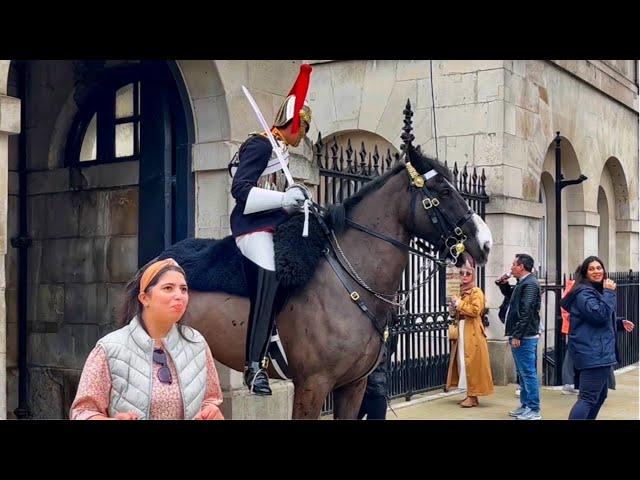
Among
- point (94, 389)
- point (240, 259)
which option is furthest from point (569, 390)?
point (94, 389)

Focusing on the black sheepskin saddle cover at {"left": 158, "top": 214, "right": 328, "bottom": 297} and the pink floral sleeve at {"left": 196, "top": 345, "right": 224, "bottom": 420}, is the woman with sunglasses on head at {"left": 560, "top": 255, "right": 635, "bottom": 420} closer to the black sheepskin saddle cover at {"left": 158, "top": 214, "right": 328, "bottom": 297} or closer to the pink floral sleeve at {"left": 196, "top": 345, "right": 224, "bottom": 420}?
the black sheepskin saddle cover at {"left": 158, "top": 214, "right": 328, "bottom": 297}

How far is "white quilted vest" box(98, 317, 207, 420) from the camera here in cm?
319

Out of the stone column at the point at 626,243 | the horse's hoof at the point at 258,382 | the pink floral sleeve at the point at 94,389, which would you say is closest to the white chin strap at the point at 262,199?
the horse's hoof at the point at 258,382

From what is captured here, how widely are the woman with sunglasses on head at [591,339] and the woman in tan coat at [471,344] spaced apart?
267 cm

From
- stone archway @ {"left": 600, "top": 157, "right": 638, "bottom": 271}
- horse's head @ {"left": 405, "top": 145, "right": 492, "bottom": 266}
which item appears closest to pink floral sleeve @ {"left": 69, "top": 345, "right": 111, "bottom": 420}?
horse's head @ {"left": 405, "top": 145, "right": 492, "bottom": 266}

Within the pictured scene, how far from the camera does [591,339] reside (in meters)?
7.55

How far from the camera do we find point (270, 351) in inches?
210

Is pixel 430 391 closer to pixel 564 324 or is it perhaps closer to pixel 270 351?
pixel 564 324

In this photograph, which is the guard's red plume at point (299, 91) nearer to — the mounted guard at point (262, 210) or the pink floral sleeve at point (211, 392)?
the mounted guard at point (262, 210)
